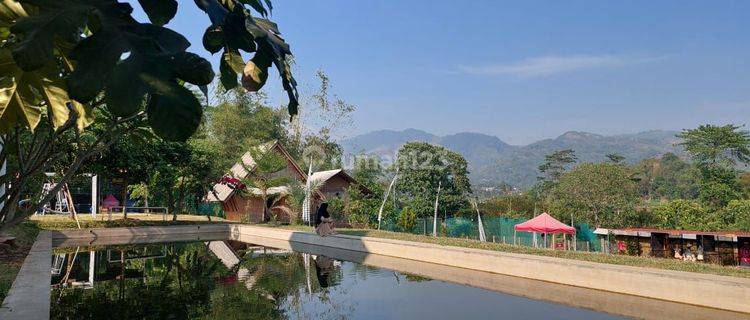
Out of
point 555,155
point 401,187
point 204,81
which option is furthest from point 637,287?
point 555,155

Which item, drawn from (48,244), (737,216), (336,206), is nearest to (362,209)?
(336,206)

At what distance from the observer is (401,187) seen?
130 ft

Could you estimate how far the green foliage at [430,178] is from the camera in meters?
36.1

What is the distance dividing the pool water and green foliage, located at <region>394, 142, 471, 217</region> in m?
21.6

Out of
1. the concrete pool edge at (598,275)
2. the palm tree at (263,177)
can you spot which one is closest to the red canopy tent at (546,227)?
the concrete pool edge at (598,275)

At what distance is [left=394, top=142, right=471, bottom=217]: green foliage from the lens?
36.1 meters

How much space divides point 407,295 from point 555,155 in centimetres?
8632

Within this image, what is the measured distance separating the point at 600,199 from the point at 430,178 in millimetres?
14340

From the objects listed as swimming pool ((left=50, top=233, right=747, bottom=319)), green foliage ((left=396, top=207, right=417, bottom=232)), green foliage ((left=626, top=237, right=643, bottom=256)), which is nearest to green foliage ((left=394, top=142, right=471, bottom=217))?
green foliage ((left=396, top=207, right=417, bottom=232))

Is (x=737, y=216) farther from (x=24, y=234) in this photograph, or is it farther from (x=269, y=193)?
(x=24, y=234)

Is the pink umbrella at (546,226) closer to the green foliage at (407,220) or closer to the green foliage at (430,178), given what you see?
the green foliage at (407,220)

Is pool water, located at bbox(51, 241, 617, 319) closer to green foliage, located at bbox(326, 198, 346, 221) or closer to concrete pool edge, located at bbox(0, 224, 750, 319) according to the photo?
concrete pool edge, located at bbox(0, 224, 750, 319)

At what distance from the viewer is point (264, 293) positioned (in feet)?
33.1

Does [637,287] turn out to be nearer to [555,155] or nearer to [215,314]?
[215,314]
